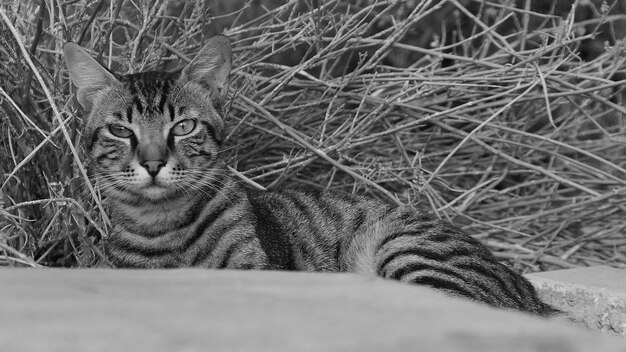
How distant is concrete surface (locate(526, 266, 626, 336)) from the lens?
344 cm

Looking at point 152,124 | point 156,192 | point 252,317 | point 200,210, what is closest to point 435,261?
point 200,210

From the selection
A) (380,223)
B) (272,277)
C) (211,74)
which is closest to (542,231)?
(380,223)

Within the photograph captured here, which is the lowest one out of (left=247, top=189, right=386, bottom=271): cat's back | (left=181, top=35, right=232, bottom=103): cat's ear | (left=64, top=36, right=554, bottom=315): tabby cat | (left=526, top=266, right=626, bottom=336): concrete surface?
(left=526, top=266, right=626, bottom=336): concrete surface

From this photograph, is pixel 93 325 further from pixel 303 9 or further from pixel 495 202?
pixel 303 9

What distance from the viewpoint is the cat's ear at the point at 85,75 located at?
137 inches

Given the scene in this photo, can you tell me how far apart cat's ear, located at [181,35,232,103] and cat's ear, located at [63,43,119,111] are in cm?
29

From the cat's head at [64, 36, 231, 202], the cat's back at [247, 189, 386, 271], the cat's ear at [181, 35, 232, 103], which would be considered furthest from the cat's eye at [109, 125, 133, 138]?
the cat's back at [247, 189, 386, 271]

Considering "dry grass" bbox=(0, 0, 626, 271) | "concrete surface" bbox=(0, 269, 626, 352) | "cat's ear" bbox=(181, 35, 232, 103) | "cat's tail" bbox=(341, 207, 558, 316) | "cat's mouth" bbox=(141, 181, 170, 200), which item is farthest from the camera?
"dry grass" bbox=(0, 0, 626, 271)

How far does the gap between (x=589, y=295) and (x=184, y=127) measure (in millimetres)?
1603

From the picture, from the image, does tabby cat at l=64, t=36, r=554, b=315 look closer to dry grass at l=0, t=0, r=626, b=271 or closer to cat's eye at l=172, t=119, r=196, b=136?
cat's eye at l=172, t=119, r=196, b=136

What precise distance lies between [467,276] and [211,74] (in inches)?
48.8

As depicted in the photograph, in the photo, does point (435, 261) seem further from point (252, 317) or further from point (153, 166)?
point (252, 317)

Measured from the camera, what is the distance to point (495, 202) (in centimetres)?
484

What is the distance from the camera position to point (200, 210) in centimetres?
350
